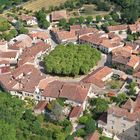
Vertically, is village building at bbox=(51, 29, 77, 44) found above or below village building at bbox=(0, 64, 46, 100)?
below

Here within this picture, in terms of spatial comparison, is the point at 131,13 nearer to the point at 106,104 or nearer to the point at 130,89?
the point at 130,89

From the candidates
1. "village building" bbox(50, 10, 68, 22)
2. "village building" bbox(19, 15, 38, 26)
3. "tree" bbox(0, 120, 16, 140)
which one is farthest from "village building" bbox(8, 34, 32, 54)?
"tree" bbox(0, 120, 16, 140)

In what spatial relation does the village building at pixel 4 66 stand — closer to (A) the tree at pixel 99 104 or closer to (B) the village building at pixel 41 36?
(B) the village building at pixel 41 36

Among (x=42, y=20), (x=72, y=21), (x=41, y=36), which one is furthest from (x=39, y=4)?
(x=41, y=36)

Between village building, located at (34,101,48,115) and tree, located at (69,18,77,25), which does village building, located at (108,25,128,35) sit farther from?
village building, located at (34,101,48,115)

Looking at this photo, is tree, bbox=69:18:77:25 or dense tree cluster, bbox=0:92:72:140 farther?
tree, bbox=69:18:77:25

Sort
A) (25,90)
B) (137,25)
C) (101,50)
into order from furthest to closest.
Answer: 1. (137,25)
2. (101,50)
3. (25,90)

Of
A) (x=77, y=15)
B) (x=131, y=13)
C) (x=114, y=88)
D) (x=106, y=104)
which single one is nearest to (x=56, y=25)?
(x=77, y=15)
